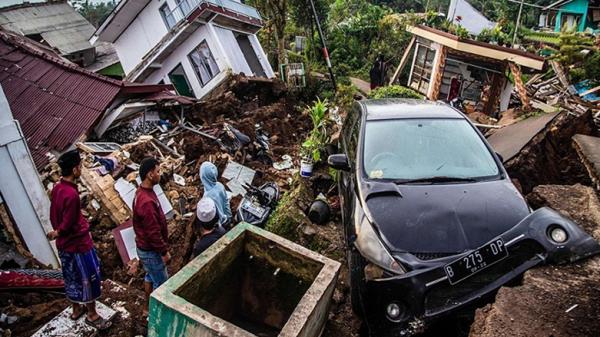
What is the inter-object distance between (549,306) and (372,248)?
1.28m

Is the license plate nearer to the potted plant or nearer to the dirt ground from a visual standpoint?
the dirt ground

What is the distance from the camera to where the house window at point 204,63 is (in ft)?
48.0

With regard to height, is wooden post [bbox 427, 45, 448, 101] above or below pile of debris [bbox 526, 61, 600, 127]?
above

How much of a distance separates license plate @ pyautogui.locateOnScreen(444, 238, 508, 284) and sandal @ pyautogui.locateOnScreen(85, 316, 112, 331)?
3.32 metres

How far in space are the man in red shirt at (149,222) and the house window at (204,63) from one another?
11.7m

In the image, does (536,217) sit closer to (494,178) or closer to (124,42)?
(494,178)

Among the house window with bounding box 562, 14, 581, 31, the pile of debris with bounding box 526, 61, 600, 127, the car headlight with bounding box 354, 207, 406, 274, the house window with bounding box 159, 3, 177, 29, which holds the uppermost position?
the house window with bounding box 159, 3, 177, 29

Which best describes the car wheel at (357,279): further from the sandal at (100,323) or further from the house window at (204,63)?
the house window at (204,63)

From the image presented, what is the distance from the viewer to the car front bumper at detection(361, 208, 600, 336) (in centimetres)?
277

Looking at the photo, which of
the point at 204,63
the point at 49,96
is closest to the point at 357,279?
the point at 49,96

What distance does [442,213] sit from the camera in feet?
10.7

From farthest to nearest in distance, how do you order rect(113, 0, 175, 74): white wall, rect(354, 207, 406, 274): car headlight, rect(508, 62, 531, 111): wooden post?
rect(113, 0, 175, 74): white wall, rect(508, 62, 531, 111): wooden post, rect(354, 207, 406, 274): car headlight

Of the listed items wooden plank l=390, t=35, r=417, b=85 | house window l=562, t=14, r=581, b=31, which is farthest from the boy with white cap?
house window l=562, t=14, r=581, b=31

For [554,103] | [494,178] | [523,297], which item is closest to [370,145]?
[494,178]
